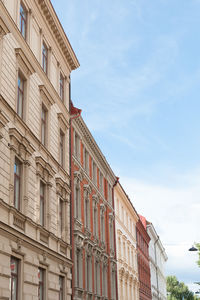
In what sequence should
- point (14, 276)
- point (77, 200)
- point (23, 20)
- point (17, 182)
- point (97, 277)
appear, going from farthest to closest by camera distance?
point (97, 277) < point (77, 200) < point (23, 20) < point (17, 182) < point (14, 276)

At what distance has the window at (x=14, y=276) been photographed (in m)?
15.5

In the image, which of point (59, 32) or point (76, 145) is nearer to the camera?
point (59, 32)

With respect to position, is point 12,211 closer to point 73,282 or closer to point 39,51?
point 39,51

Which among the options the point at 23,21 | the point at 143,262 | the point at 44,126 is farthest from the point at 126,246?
the point at 23,21

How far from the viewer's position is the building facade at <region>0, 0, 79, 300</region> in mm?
15828

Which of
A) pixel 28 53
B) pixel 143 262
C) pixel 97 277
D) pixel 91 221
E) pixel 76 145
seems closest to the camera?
pixel 28 53

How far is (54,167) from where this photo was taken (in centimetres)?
2170

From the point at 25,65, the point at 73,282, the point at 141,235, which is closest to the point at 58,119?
the point at 25,65

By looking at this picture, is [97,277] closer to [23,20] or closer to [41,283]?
[41,283]

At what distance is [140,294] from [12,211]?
39.3 m

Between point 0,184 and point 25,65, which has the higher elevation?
point 25,65

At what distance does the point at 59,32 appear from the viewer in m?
24.0

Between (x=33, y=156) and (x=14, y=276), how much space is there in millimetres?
4961

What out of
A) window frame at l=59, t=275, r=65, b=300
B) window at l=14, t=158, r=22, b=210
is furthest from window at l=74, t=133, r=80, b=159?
window at l=14, t=158, r=22, b=210
